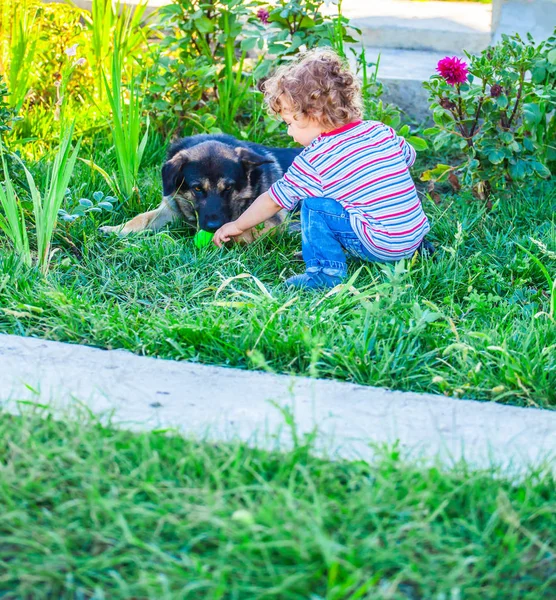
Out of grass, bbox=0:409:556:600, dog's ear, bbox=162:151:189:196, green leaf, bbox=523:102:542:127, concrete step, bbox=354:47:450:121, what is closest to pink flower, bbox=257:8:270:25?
concrete step, bbox=354:47:450:121

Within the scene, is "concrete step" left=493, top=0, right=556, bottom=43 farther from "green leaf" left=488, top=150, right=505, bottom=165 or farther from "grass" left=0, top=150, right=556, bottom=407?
"grass" left=0, top=150, right=556, bottom=407

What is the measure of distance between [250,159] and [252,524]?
2709 mm

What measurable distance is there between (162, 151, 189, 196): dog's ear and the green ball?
297 mm

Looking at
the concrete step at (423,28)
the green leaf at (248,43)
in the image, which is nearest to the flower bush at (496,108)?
the green leaf at (248,43)

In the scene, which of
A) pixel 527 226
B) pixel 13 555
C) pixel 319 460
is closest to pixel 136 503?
pixel 13 555

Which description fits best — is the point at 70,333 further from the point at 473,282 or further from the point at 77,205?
the point at 473,282

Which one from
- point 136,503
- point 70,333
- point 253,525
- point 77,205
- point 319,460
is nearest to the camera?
point 253,525

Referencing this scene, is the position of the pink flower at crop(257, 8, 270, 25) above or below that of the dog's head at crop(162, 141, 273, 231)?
above

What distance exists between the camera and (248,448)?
204 cm

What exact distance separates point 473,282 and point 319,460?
→ 1713 millimetres

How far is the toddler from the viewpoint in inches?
136

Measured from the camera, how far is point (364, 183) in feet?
11.4

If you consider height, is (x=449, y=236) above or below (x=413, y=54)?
below

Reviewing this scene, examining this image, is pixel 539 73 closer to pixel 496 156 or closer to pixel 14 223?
pixel 496 156
